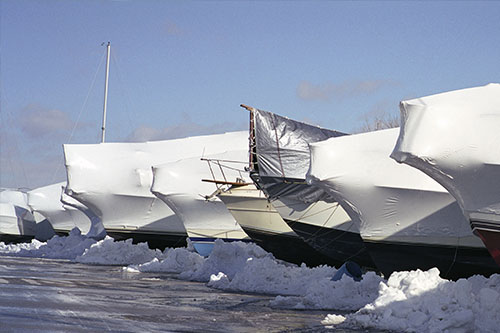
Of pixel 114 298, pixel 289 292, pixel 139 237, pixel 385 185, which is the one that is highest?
pixel 385 185

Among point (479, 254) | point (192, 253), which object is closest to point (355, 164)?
point (479, 254)

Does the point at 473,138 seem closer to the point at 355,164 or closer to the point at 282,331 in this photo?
the point at 282,331

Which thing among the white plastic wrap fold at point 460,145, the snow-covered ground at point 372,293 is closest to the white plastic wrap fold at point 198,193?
the snow-covered ground at point 372,293

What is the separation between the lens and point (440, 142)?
12977 mm

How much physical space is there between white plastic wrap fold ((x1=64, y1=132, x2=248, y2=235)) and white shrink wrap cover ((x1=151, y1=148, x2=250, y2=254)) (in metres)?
3.10

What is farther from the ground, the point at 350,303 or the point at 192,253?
the point at 350,303

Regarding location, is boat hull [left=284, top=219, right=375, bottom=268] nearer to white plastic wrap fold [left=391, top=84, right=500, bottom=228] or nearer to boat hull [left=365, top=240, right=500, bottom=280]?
boat hull [left=365, top=240, right=500, bottom=280]

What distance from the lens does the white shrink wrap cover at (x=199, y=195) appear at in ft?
108

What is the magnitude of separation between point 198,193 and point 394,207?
16234mm

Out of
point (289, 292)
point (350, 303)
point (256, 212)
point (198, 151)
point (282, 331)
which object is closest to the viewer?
point (282, 331)

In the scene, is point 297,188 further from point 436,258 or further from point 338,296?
point 338,296

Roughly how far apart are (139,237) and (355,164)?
21.2 m

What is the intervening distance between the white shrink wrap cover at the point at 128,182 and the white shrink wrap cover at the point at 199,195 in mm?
3078

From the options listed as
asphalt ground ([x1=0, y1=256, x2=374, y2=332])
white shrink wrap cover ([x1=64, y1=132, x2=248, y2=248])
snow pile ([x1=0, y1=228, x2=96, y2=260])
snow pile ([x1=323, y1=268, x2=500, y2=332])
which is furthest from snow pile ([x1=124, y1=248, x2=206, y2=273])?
snow pile ([x1=323, y1=268, x2=500, y2=332])
